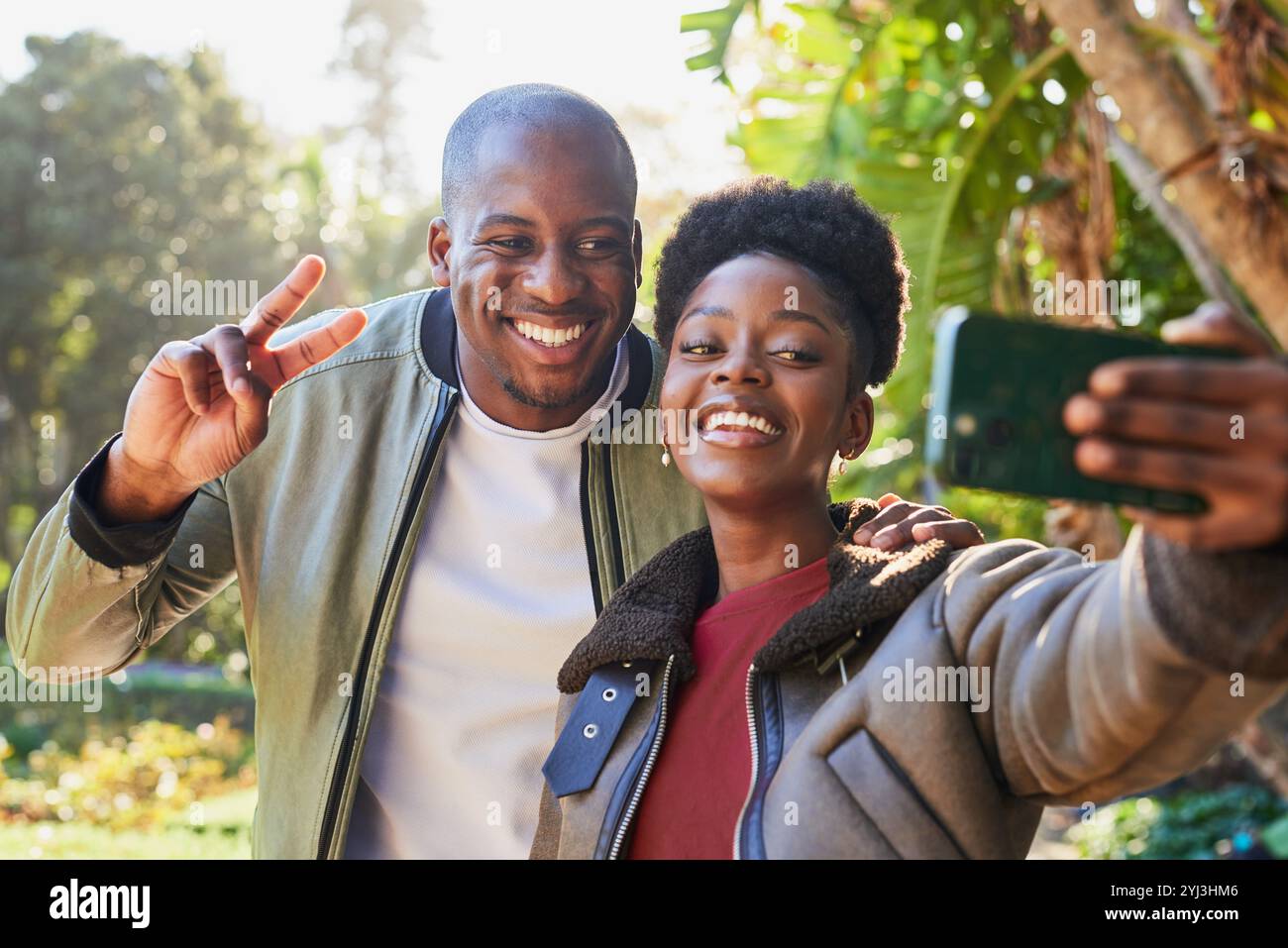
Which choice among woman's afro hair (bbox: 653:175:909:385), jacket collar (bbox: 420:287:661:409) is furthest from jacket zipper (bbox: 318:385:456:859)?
woman's afro hair (bbox: 653:175:909:385)

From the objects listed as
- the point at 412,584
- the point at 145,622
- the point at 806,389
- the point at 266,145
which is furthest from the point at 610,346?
the point at 266,145

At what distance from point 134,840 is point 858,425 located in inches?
309

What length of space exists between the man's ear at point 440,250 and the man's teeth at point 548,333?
0.32 m

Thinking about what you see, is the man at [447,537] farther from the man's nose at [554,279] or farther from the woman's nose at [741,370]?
the woman's nose at [741,370]

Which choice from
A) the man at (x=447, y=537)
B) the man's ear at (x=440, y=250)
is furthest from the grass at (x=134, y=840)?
the man's ear at (x=440, y=250)

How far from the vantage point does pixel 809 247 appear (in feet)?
7.45

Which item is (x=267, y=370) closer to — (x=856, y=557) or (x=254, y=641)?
(x=254, y=641)

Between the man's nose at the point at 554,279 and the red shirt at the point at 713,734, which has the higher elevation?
the man's nose at the point at 554,279

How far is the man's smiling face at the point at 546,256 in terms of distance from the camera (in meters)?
2.89

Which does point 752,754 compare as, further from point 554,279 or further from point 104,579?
point 104,579

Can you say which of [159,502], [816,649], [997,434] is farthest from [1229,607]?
[159,502]

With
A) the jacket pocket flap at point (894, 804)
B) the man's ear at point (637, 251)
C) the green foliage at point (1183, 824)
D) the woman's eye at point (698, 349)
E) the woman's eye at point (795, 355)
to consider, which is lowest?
the green foliage at point (1183, 824)

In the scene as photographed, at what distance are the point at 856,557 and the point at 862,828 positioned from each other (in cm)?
45

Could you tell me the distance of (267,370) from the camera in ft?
8.27
